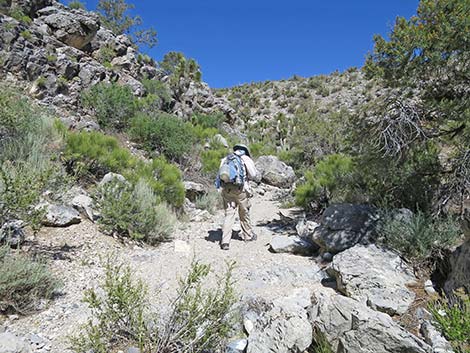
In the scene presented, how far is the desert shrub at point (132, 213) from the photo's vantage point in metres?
4.92

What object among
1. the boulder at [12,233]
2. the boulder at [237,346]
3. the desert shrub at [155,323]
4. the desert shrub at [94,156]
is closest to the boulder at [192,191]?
the desert shrub at [94,156]

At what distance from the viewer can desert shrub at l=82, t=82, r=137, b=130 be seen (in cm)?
1015

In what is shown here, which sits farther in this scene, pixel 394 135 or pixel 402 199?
pixel 402 199

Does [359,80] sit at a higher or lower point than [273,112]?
higher

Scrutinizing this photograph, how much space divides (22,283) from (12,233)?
983 mm

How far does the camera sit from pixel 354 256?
4.02 meters

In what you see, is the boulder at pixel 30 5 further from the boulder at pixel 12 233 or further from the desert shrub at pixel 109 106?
the boulder at pixel 12 233

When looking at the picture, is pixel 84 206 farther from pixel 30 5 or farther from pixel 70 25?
pixel 30 5

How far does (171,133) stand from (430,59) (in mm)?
7352

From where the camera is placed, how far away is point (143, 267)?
424cm

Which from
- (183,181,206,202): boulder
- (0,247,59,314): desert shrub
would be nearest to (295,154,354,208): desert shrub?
(183,181,206,202): boulder

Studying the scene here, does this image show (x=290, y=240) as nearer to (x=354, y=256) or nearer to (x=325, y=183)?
(x=354, y=256)

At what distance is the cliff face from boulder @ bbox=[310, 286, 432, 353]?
838cm

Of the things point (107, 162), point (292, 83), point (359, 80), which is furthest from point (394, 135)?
point (292, 83)
